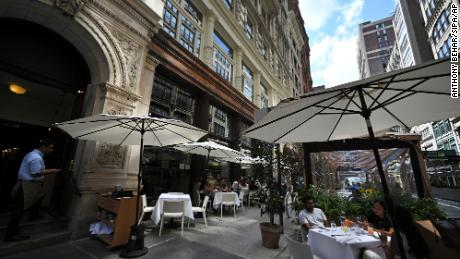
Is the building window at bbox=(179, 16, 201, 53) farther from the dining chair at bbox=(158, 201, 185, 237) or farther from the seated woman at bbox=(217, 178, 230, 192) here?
the dining chair at bbox=(158, 201, 185, 237)

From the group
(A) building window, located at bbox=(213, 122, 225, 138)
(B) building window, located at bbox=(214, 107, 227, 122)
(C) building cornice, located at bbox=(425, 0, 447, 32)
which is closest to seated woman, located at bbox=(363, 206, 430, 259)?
(A) building window, located at bbox=(213, 122, 225, 138)

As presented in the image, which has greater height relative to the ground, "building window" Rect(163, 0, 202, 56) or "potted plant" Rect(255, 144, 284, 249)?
"building window" Rect(163, 0, 202, 56)

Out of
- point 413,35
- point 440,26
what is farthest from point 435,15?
point 413,35

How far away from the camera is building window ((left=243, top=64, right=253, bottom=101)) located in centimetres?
Answer: 1578

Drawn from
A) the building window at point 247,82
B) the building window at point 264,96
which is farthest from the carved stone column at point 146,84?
the building window at point 264,96

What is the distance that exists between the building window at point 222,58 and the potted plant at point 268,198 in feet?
25.1

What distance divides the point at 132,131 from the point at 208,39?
27.2ft

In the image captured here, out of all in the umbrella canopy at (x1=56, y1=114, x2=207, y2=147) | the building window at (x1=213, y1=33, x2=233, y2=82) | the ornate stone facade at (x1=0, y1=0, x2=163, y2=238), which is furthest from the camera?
the building window at (x1=213, y1=33, x2=233, y2=82)

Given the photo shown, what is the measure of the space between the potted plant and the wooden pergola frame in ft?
12.1

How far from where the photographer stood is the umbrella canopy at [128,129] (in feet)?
13.8

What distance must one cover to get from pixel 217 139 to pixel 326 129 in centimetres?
829

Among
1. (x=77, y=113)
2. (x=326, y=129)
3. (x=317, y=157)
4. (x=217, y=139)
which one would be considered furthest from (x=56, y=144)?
(x=317, y=157)

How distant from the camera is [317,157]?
10.5 m

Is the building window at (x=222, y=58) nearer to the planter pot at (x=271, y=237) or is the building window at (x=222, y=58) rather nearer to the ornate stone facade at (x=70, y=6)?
the ornate stone facade at (x=70, y=6)
